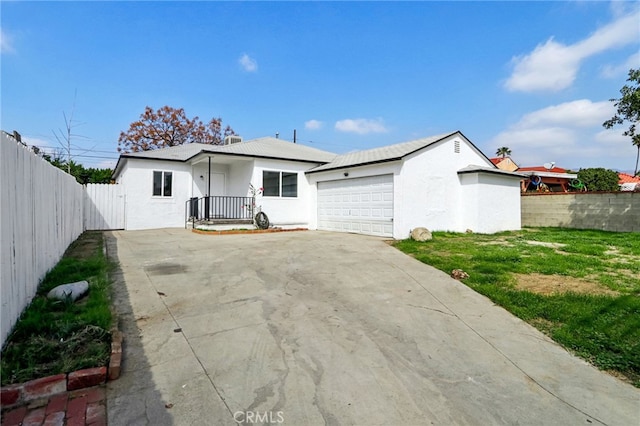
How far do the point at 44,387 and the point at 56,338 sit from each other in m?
0.80

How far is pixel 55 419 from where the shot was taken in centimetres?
226

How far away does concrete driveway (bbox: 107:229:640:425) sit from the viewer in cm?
251

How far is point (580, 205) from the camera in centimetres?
1461

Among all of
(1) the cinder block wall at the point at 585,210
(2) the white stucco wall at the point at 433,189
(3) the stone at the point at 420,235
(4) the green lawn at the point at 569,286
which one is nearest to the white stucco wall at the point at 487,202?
(2) the white stucco wall at the point at 433,189

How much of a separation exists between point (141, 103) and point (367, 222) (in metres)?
26.6

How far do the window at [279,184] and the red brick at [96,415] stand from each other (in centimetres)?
1286

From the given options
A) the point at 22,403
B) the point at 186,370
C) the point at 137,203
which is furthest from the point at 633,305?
the point at 137,203

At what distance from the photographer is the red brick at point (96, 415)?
2270 millimetres

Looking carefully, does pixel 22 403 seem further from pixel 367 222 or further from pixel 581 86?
pixel 581 86

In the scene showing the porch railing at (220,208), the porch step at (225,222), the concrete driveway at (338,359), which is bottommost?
the concrete driveway at (338,359)

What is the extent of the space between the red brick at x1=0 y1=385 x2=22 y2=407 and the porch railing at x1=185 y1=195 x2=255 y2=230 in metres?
12.4

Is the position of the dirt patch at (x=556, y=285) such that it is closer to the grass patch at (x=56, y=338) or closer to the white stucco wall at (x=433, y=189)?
the white stucco wall at (x=433, y=189)

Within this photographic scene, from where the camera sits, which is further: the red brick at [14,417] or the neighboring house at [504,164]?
the neighboring house at [504,164]

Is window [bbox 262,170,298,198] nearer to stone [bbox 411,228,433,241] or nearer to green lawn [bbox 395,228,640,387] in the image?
stone [bbox 411,228,433,241]
